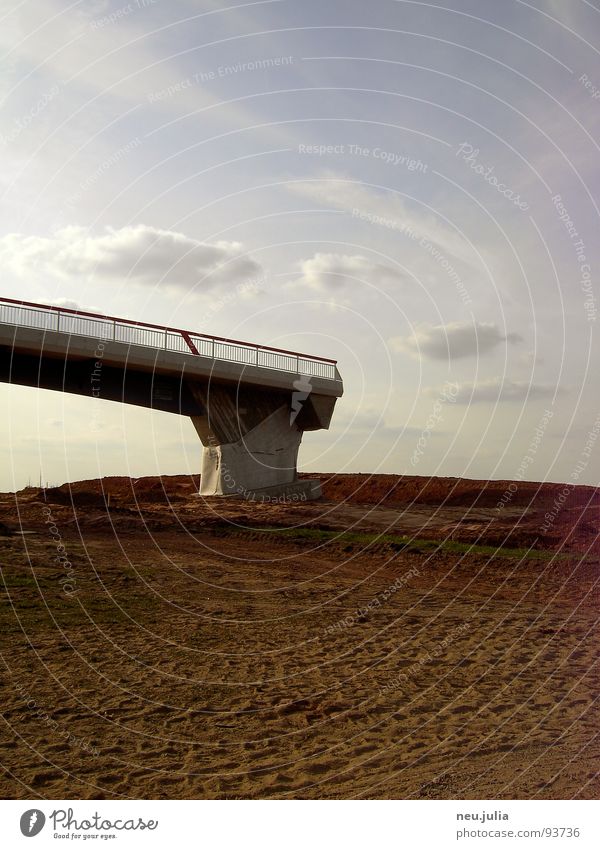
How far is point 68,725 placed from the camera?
25.7ft

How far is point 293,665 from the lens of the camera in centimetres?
1045

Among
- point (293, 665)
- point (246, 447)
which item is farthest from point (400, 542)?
point (293, 665)

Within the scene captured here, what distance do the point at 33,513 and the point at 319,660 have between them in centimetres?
1616

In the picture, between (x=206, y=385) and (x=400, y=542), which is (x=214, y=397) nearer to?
(x=206, y=385)

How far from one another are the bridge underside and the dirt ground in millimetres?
7216

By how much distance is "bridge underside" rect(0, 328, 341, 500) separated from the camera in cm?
2730

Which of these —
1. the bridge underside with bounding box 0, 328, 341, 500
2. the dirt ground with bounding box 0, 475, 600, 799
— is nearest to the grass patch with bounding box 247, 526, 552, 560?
the dirt ground with bounding box 0, 475, 600, 799

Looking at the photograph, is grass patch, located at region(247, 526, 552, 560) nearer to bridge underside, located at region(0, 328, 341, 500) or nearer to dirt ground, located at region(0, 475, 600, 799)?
dirt ground, located at region(0, 475, 600, 799)

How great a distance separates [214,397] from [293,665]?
21390mm

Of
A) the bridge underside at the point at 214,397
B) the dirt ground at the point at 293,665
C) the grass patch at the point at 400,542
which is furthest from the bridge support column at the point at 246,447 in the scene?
the dirt ground at the point at 293,665

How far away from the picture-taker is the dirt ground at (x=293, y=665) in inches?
279

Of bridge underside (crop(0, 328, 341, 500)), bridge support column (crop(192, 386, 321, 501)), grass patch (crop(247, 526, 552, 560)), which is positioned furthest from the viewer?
bridge support column (crop(192, 386, 321, 501))

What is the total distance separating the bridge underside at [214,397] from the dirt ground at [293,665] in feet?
23.7

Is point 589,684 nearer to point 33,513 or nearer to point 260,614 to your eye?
point 260,614
